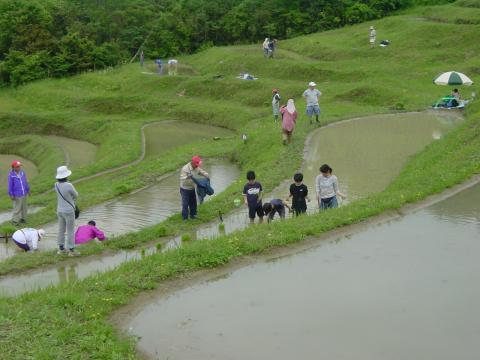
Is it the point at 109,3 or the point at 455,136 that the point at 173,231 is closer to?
the point at 455,136

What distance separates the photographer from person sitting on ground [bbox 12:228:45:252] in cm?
1505

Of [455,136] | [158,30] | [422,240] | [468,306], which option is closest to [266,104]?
[455,136]

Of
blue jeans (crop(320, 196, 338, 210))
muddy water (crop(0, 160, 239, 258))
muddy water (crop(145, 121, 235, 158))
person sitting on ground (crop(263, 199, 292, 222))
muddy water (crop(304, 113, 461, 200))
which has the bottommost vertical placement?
muddy water (crop(145, 121, 235, 158))

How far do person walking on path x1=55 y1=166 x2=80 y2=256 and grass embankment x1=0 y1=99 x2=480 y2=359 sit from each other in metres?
2.61

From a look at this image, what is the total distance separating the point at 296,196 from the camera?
570 inches

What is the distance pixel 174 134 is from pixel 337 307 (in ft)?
89.4

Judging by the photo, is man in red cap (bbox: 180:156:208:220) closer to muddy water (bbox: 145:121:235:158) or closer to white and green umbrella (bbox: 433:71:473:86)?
muddy water (bbox: 145:121:235:158)

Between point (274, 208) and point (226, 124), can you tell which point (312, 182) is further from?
point (226, 124)

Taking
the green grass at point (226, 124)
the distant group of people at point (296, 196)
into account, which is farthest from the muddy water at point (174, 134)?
the distant group of people at point (296, 196)

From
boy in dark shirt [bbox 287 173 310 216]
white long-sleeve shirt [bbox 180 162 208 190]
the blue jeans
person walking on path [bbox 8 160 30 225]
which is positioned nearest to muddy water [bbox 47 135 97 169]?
person walking on path [bbox 8 160 30 225]

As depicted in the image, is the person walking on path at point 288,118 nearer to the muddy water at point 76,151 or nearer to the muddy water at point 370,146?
the muddy water at point 370,146

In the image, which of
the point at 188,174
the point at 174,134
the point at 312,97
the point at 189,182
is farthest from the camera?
the point at 174,134

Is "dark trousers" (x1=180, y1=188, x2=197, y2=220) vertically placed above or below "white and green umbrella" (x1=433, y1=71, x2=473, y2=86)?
below

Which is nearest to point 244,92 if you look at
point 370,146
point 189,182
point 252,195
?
point 370,146
